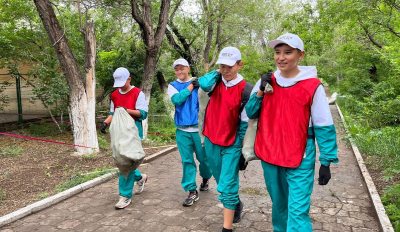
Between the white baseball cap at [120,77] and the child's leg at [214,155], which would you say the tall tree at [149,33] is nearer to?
the white baseball cap at [120,77]

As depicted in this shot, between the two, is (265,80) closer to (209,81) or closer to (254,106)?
(254,106)

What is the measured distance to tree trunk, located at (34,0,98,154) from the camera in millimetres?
6875

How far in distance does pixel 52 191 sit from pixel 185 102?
8.90 feet

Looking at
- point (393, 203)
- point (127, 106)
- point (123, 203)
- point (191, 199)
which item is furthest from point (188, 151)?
point (393, 203)

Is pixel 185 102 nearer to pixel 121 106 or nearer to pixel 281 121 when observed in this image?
pixel 121 106

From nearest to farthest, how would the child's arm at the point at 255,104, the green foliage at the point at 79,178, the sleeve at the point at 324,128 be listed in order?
the sleeve at the point at 324,128, the child's arm at the point at 255,104, the green foliage at the point at 79,178

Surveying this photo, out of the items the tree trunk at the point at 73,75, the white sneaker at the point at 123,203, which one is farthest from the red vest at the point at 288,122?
the tree trunk at the point at 73,75

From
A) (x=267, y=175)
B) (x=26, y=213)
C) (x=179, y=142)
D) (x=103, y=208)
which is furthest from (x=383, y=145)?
(x=26, y=213)

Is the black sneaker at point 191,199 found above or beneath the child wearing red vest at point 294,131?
beneath

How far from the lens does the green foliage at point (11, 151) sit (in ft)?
25.1

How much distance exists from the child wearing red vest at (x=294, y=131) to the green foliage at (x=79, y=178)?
3880 millimetres

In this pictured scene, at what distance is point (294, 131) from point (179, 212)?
2403mm

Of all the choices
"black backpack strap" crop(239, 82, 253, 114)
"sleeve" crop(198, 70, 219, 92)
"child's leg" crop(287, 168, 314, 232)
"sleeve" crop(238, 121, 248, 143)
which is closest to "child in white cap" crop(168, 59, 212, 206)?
"sleeve" crop(198, 70, 219, 92)

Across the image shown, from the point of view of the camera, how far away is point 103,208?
15.7 ft
